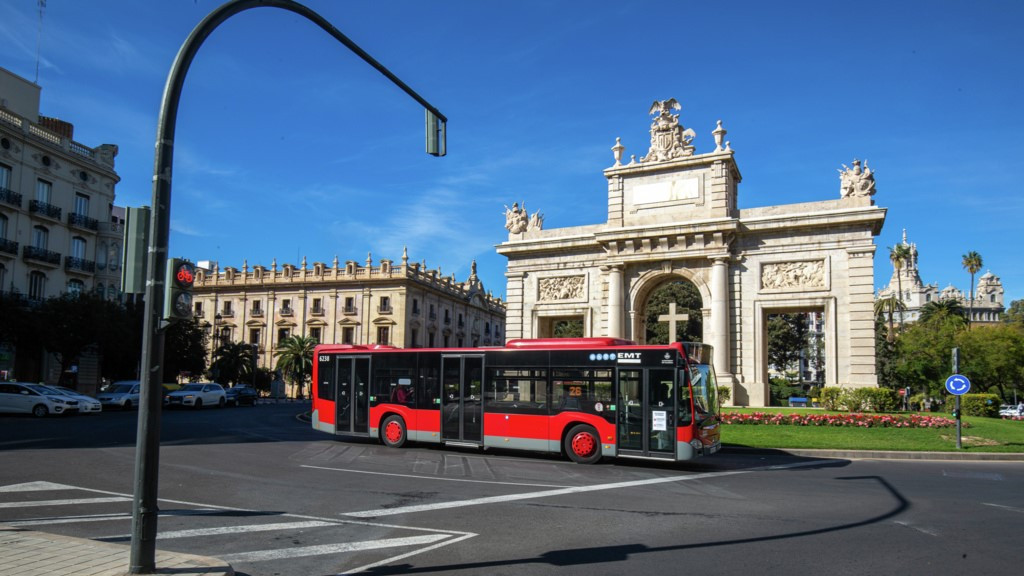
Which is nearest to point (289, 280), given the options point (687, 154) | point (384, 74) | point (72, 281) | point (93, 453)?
point (72, 281)

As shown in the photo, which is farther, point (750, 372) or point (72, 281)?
point (72, 281)

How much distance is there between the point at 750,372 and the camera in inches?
1164

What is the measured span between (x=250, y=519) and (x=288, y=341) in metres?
54.4

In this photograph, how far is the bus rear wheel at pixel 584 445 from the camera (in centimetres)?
1583

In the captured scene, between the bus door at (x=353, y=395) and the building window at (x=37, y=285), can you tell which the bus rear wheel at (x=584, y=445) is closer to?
the bus door at (x=353, y=395)

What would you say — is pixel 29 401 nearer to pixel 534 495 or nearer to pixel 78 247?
pixel 78 247

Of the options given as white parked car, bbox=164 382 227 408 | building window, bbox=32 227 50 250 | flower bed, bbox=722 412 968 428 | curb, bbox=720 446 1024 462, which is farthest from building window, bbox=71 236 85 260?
curb, bbox=720 446 1024 462

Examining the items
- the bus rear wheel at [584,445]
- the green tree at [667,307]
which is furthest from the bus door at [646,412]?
the green tree at [667,307]

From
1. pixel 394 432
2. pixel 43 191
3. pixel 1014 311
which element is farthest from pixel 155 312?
pixel 1014 311

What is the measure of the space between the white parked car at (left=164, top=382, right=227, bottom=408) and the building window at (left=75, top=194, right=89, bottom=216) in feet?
47.1

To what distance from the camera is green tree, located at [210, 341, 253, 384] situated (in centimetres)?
6022

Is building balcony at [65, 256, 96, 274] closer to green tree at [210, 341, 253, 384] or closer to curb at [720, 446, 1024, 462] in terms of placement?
green tree at [210, 341, 253, 384]

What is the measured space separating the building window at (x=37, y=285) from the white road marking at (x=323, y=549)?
133 ft

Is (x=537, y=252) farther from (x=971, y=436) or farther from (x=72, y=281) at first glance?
(x=72, y=281)
